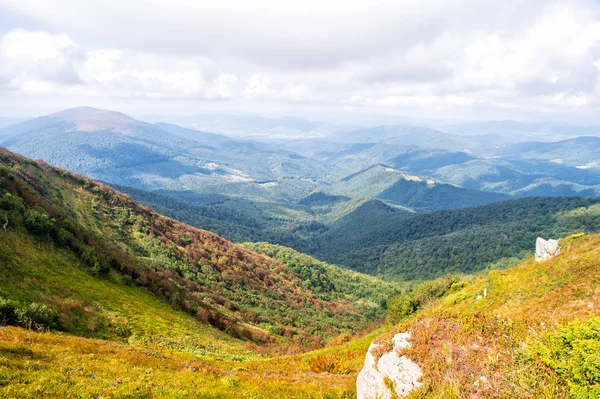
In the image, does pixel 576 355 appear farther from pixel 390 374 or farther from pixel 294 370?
pixel 294 370

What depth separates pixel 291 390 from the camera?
49.9 feet

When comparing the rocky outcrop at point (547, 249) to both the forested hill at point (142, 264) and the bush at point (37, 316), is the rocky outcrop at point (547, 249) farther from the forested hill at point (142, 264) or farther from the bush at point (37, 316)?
the bush at point (37, 316)

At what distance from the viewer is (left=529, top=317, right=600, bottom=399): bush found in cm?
894

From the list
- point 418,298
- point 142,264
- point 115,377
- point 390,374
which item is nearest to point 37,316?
point 115,377

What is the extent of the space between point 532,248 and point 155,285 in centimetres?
22108

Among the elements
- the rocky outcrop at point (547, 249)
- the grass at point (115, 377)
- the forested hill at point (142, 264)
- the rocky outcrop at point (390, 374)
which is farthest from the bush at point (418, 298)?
the rocky outcrop at point (390, 374)

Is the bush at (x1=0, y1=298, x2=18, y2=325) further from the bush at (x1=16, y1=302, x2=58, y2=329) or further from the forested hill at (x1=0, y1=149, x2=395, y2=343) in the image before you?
the forested hill at (x1=0, y1=149, x2=395, y2=343)

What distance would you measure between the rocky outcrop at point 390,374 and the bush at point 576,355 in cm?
429

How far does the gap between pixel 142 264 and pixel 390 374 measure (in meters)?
45.7

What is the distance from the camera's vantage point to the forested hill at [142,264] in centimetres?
2756

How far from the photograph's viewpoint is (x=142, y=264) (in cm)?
4812

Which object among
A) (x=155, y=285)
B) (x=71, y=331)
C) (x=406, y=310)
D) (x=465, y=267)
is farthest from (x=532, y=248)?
(x=71, y=331)

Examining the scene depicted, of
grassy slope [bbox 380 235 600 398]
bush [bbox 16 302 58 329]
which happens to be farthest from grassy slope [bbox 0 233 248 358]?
grassy slope [bbox 380 235 600 398]

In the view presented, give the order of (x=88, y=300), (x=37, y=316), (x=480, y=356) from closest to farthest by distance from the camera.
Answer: (x=480, y=356)
(x=37, y=316)
(x=88, y=300)
